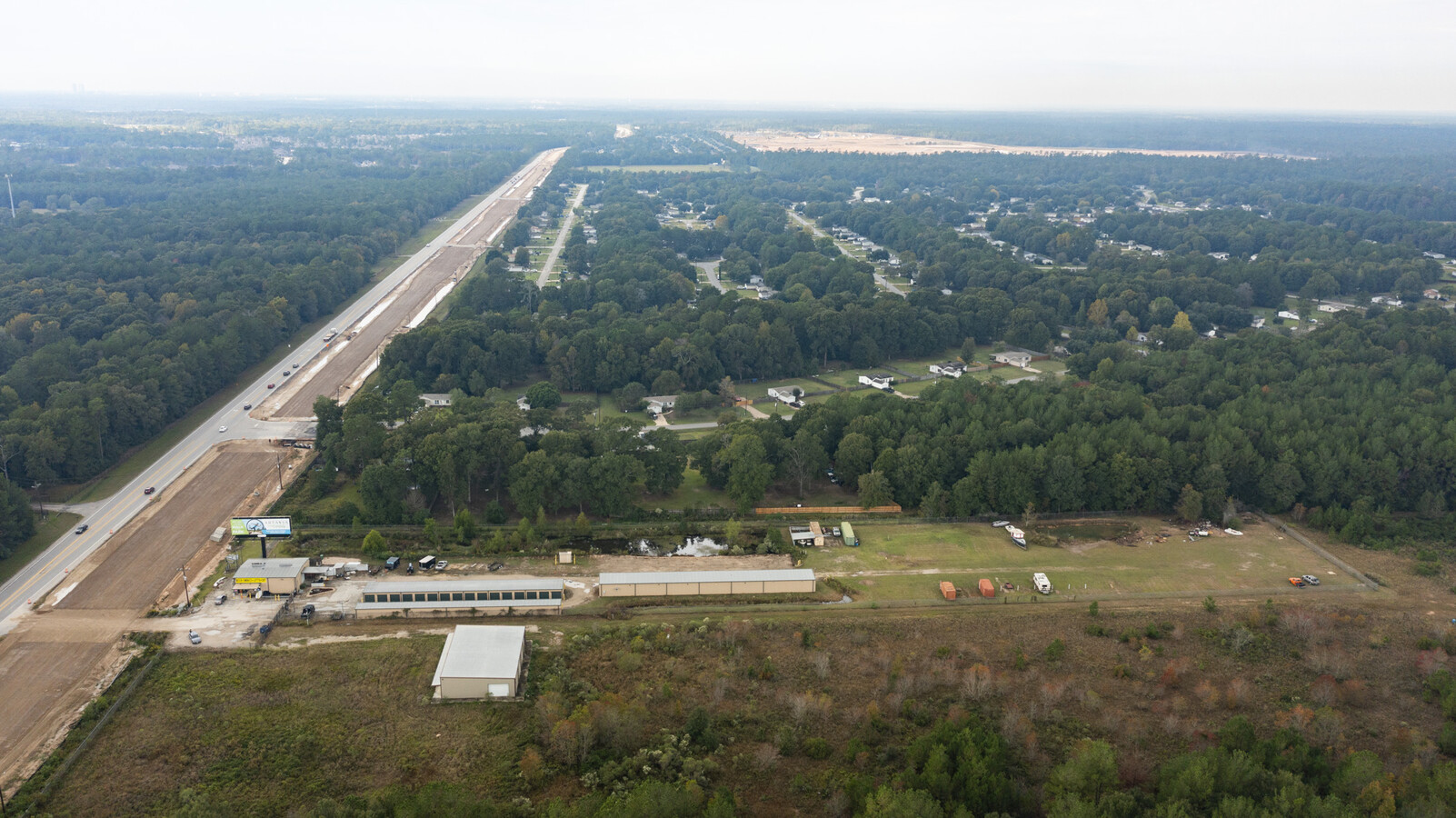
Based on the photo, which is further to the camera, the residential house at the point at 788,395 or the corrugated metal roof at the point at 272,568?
the residential house at the point at 788,395

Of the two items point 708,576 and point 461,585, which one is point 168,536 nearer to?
point 461,585

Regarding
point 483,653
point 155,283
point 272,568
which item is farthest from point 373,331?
point 483,653

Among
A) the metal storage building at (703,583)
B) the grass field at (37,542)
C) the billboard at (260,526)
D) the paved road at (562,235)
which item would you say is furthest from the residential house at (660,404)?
the grass field at (37,542)

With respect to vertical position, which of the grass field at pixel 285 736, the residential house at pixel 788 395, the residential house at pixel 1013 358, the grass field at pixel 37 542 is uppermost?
the residential house at pixel 1013 358

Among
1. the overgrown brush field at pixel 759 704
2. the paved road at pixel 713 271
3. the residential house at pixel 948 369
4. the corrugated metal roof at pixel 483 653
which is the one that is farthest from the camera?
the paved road at pixel 713 271

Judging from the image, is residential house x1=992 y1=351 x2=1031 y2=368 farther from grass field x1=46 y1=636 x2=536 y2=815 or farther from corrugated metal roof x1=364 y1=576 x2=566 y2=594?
grass field x1=46 y1=636 x2=536 y2=815

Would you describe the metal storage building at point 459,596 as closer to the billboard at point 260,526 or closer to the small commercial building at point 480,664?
the small commercial building at point 480,664
